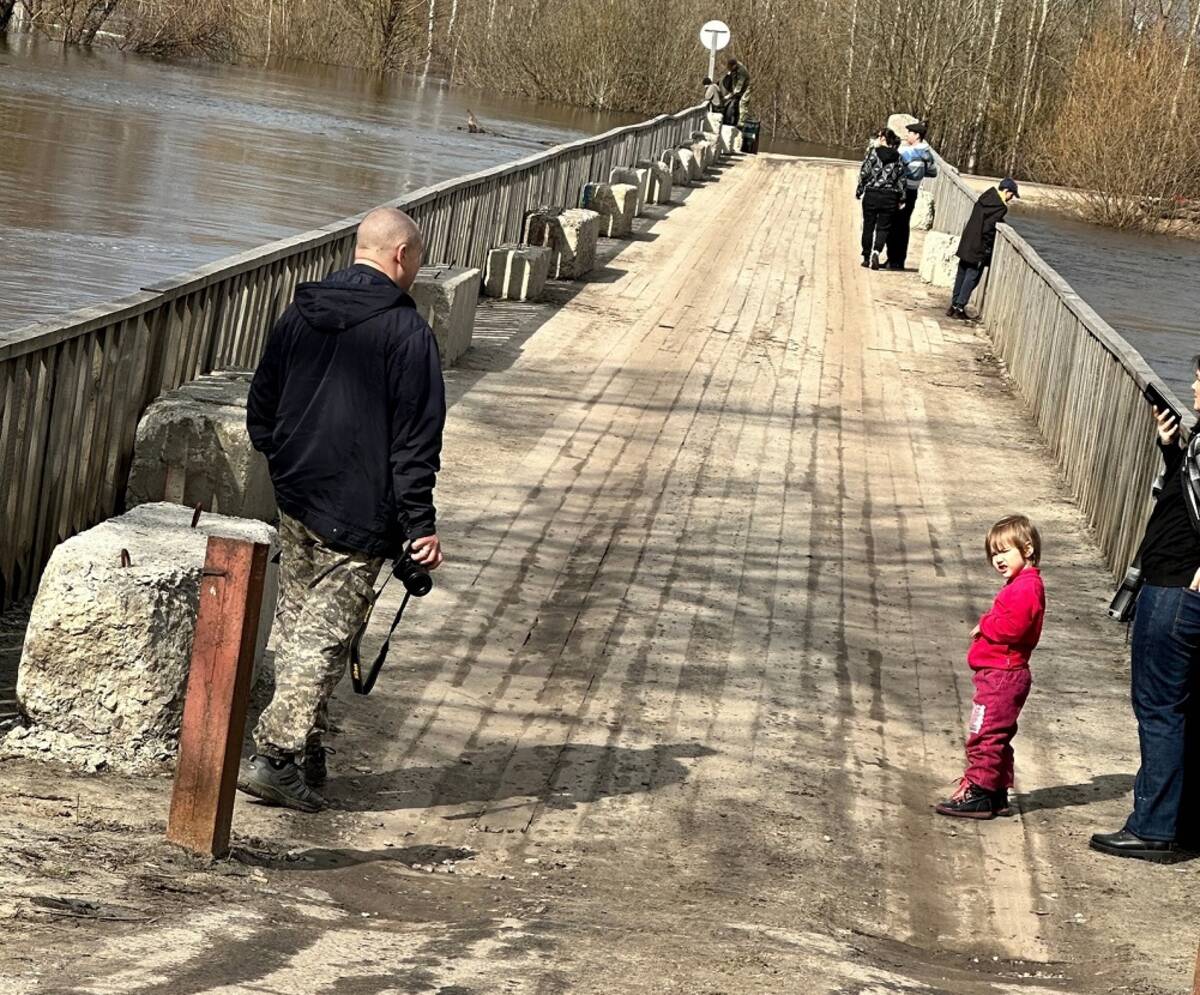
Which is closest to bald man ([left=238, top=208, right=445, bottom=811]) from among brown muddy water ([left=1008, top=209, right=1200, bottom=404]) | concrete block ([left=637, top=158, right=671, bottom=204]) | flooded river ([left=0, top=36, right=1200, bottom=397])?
flooded river ([left=0, top=36, right=1200, bottom=397])

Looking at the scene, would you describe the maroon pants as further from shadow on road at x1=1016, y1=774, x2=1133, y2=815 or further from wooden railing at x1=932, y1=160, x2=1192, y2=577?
wooden railing at x1=932, y1=160, x2=1192, y2=577

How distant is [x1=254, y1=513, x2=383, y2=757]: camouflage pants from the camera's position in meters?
6.36

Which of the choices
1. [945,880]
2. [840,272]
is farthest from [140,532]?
[840,272]

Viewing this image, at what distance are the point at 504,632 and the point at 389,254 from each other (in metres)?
3.07

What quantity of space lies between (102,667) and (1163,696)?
3697mm

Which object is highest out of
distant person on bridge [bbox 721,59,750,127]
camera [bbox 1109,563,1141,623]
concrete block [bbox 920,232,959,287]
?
distant person on bridge [bbox 721,59,750,127]

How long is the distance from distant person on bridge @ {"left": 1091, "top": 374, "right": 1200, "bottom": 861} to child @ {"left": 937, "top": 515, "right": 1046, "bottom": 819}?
1.35 feet

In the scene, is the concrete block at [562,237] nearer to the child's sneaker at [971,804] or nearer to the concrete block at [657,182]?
the concrete block at [657,182]

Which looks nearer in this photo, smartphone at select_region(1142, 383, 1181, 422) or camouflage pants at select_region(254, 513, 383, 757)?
camouflage pants at select_region(254, 513, 383, 757)

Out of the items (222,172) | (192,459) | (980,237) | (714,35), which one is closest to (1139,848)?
(192,459)

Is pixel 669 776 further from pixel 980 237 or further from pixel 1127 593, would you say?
pixel 980 237

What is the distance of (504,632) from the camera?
356 inches

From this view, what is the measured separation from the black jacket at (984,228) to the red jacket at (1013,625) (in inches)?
550

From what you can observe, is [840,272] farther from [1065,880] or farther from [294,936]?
[294,936]
